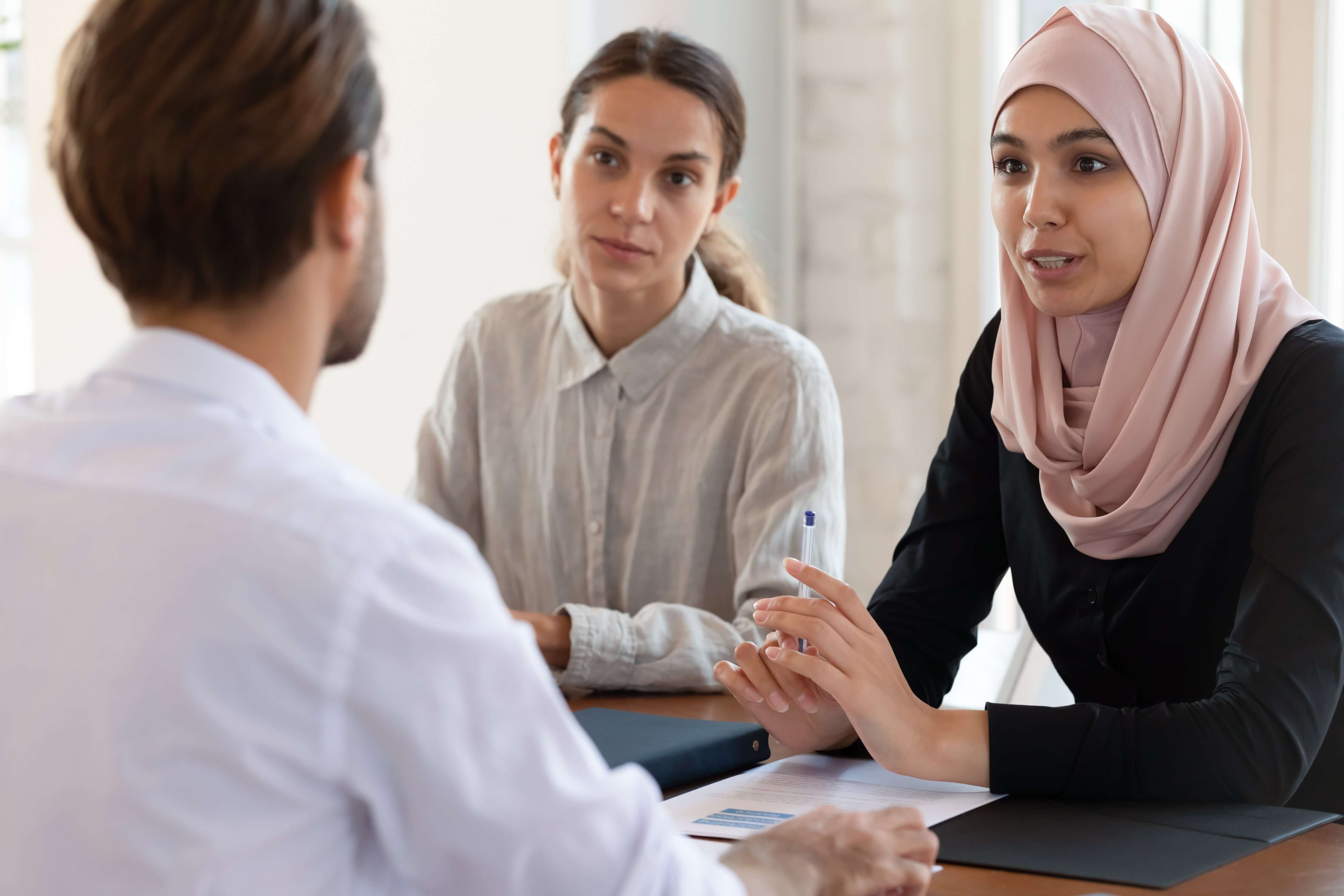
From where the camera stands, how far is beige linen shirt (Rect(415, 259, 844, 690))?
1920 millimetres

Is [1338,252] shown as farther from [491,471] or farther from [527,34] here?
[527,34]

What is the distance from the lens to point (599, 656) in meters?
1.62

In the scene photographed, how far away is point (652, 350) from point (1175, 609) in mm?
889

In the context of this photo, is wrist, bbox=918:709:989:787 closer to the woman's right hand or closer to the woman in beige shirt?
the woman's right hand

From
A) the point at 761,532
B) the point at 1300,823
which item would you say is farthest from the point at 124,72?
the point at 761,532

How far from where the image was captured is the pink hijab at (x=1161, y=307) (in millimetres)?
1433

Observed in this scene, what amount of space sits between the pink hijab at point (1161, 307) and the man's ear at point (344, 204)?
3.09ft

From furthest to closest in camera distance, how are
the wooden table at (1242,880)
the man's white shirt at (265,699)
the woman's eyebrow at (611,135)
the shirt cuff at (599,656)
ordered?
1. the woman's eyebrow at (611,135)
2. the shirt cuff at (599,656)
3. the wooden table at (1242,880)
4. the man's white shirt at (265,699)

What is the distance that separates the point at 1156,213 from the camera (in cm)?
149

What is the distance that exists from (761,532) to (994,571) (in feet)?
1.15

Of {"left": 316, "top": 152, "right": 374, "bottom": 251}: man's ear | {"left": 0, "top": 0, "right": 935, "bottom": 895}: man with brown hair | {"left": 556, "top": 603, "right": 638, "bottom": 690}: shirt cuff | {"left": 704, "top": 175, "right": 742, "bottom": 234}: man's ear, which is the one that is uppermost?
{"left": 704, "top": 175, "right": 742, "bottom": 234}: man's ear

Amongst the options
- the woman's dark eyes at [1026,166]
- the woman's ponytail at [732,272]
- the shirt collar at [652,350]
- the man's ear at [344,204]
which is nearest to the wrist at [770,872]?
the man's ear at [344,204]

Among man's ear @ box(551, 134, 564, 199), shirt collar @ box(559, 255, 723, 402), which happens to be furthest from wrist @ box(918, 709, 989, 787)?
man's ear @ box(551, 134, 564, 199)

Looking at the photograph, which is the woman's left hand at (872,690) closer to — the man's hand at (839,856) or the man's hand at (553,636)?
the man's hand at (839,856)
